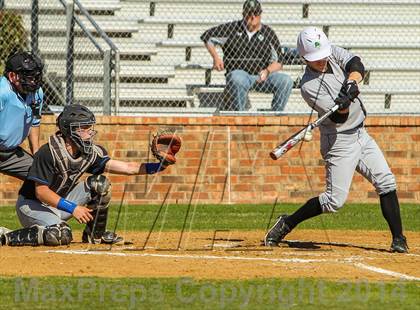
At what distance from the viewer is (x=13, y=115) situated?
10.1m

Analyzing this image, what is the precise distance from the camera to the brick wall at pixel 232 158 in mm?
15156

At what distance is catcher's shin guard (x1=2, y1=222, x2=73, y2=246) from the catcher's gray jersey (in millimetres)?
2589

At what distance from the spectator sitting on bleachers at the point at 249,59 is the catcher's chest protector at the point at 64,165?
655 cm

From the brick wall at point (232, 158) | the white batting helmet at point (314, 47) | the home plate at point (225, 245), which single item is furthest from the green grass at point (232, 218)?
the white batting helmet at point (314, 47)

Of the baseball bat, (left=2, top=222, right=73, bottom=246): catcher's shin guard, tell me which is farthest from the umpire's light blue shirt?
the baseball bat

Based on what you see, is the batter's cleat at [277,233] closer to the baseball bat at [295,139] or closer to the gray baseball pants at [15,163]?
the baseball bat at [295,139]

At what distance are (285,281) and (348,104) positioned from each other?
7.29 feet

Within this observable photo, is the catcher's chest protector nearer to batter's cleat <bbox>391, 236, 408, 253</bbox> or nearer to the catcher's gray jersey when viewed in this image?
the catcher's gray jersey

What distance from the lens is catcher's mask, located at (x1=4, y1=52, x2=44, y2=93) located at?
9.96 m

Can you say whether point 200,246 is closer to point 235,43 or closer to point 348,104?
point 348,104

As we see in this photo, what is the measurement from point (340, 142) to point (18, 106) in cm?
312

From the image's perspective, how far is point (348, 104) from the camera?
30.6 ft

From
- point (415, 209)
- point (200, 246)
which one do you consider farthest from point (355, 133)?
point (415, 209)

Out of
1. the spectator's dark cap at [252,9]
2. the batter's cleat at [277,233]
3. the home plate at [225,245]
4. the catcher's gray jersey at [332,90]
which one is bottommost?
the home plate at [225,245]
